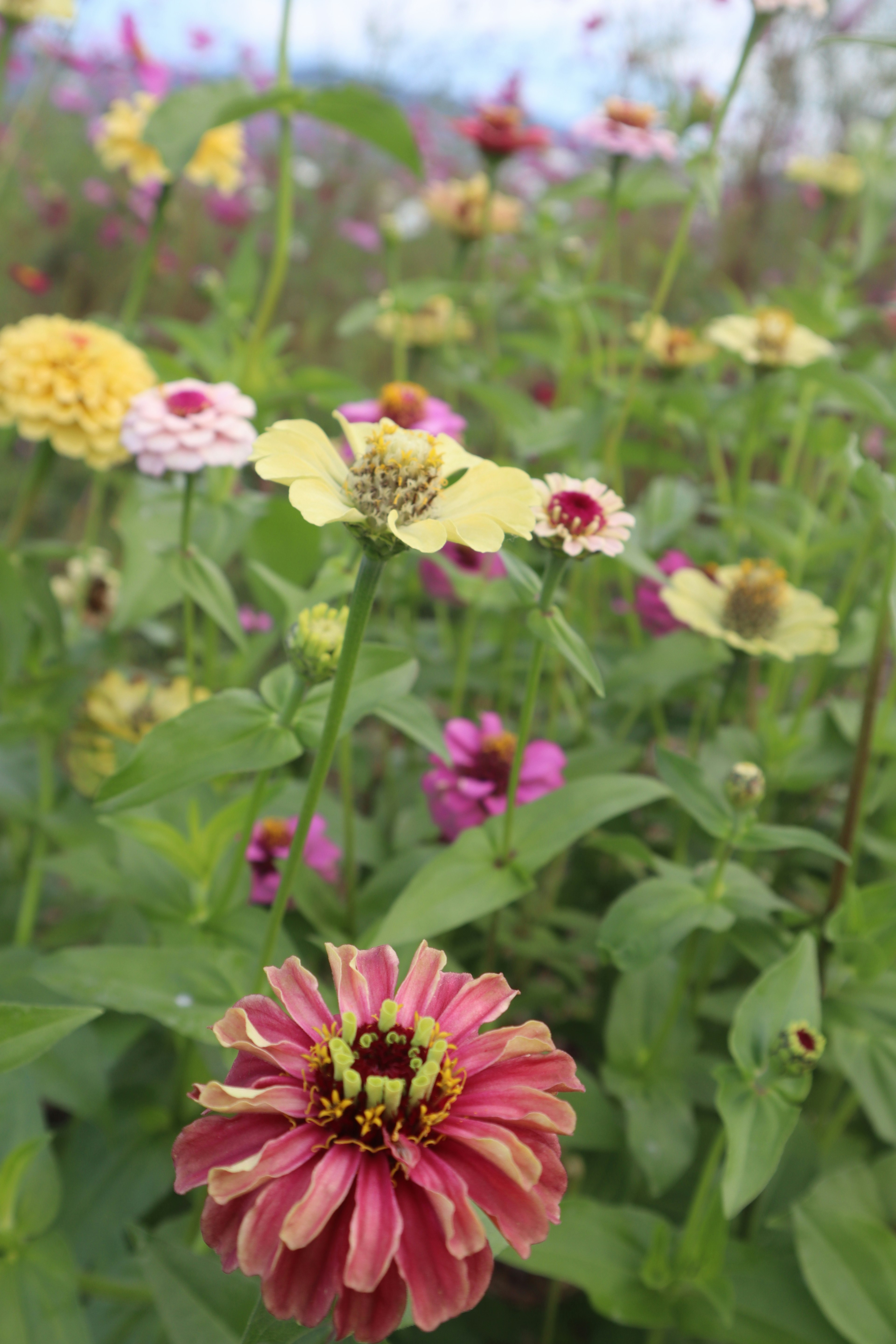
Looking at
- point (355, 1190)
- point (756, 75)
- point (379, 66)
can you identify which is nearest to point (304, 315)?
point (379, 66)

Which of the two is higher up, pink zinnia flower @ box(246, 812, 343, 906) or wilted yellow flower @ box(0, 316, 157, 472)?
wilted yellow flower @ box(0, 316, 157, 472)

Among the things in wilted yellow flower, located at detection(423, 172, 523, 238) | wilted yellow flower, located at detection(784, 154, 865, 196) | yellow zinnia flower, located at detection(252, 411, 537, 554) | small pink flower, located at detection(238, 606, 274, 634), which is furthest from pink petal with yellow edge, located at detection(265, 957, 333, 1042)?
wilted yellow flower, located at detection(784, 154, 865, 196)

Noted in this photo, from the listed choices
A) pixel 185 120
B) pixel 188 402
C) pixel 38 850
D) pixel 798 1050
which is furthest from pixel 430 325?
pixel 798 1050

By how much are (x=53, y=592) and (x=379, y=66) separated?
9.70 feet

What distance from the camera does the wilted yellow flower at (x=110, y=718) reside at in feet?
4.16

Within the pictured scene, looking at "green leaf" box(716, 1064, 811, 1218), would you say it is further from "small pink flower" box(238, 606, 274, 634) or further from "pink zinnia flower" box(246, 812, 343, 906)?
"small pink flower" box(238, 606, 274, 634)

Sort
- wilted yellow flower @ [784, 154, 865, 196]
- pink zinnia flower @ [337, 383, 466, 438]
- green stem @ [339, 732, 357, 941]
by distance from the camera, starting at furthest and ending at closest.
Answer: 1. wilted yellow flower @ [784, 154, 865, 196]
2. pink zinnia flower @ [337, 383, 466, 438]
3. green stem @ [339, 732, 357, 941]

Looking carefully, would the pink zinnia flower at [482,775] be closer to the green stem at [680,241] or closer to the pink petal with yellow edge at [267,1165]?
the green stem at [680,241]

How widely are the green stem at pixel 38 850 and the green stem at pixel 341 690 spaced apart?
495 mm

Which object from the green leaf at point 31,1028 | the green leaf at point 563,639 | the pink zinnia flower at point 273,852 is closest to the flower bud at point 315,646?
the green leaf at point 563,639

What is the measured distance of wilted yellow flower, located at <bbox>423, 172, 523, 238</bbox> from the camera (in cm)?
185

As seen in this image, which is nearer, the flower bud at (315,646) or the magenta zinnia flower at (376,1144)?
the magenta zinnia flower at (376,1144)

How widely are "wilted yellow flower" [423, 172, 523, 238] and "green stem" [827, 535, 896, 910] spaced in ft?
3.62

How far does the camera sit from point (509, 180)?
4242 millimetres
